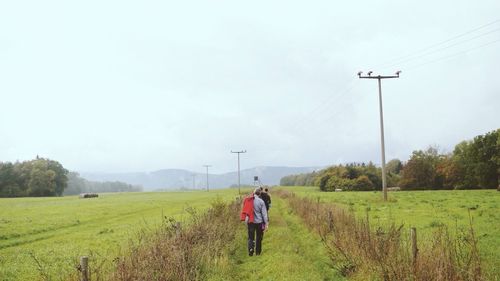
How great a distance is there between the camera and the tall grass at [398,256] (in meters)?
8.03

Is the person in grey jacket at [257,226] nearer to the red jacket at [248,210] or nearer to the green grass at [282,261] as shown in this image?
the red jacket at [248,210]

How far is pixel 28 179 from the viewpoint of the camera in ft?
435

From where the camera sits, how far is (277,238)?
70.1 ft

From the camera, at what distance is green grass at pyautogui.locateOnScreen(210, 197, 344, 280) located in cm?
1365

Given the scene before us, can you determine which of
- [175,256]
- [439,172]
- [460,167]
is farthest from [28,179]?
[175,256]

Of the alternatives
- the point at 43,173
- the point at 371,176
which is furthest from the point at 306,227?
the point at 43,173

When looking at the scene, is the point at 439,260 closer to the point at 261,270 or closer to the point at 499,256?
the point at 261,270

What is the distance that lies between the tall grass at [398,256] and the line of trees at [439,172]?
82.4m

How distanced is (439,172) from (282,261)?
10741cm

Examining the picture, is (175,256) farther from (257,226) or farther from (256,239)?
(257,226)

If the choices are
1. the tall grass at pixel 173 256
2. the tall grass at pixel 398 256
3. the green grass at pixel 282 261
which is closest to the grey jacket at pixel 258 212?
the green grass at pixel 282 261

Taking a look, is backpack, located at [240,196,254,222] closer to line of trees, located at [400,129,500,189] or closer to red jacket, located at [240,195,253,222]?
red jacket, located at [240,195,253,222]

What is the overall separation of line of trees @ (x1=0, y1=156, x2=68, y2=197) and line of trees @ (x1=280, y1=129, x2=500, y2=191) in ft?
267

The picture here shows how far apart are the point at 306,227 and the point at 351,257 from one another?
11.4 m
